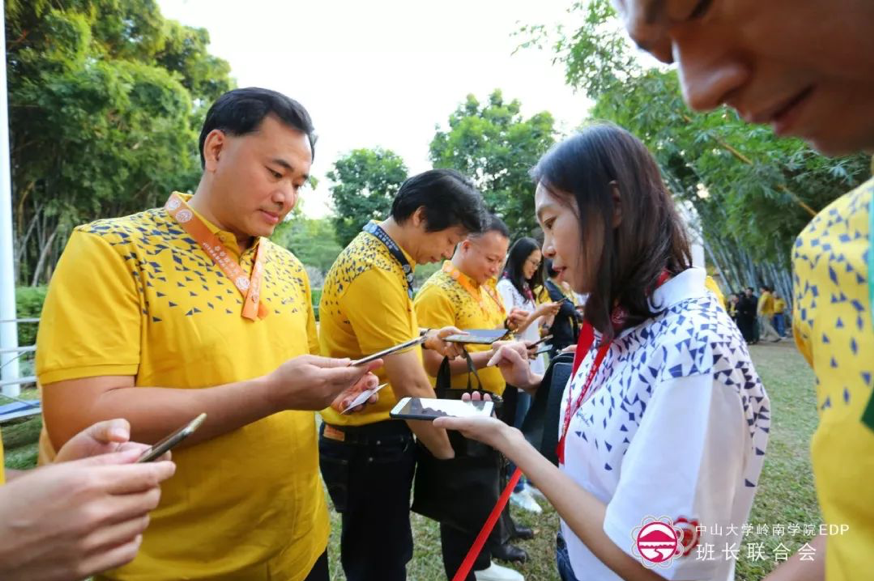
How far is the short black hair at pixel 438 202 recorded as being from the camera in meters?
2.42

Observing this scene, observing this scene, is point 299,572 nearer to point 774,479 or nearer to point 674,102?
point 774,479

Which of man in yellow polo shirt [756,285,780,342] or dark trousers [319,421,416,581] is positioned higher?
dark trousers [319,421,416,581]

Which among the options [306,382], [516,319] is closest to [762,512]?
[516,319]

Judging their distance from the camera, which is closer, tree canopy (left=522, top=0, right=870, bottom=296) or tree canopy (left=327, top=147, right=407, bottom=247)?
tree canopy (left=522, top=0, right=870, bottom=296)

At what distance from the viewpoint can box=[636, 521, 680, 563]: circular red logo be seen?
3.25 feet

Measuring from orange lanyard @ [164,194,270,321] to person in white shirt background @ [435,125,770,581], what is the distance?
0.72 m

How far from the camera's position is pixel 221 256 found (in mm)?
1558

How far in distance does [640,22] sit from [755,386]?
2.84ft

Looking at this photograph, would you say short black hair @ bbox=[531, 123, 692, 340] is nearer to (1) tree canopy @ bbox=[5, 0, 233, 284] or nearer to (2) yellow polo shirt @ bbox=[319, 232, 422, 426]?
(2) yellow polo shirt @ bbox=[319, 232, 422, 426]

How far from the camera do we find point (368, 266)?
7.04ft

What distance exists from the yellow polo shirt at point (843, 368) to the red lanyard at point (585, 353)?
59 cm

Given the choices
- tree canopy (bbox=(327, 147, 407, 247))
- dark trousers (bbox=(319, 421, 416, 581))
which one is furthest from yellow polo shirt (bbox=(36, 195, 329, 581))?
tree canopy (bbox=(327, 147, 407, 247))

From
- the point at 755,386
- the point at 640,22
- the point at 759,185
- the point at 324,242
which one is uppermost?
the point at 759,185

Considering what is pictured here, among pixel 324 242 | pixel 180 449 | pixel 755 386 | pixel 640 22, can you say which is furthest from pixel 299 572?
pixel 324 242
